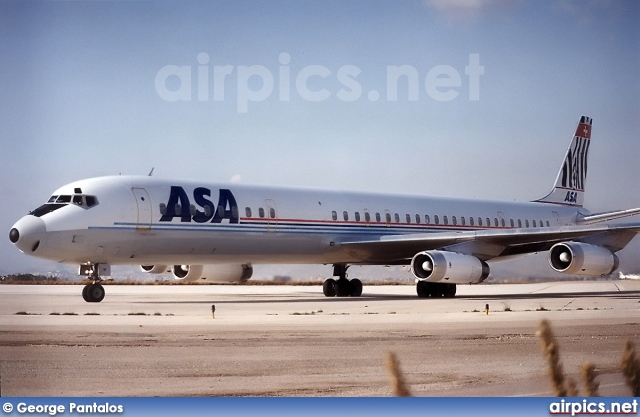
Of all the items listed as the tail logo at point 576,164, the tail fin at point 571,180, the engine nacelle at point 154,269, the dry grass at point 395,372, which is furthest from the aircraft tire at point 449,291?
the dry grass at point 395,372

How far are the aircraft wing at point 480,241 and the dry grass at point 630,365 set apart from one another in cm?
2685

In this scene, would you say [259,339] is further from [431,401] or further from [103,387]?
[431,401]

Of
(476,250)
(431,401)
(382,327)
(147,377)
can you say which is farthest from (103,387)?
(476,250)

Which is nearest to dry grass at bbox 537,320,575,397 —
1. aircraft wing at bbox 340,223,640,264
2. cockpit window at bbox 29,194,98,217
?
cockpit window at bbox 29,194,98,217

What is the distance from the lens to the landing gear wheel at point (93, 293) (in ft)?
84.1

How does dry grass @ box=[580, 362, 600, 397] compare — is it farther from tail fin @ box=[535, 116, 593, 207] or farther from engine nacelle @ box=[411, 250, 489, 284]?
tail fin @ box=[535, 116, 593, 207]

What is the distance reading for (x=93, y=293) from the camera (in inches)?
1011

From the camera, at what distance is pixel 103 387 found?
10.1 metres

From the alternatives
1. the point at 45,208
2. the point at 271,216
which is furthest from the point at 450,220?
the point at 45,208

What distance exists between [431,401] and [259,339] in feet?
27.6

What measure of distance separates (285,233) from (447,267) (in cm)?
556

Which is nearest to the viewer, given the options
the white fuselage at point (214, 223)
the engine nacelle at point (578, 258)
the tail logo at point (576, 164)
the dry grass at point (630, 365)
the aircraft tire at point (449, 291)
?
the dry grass at point (630, 365)

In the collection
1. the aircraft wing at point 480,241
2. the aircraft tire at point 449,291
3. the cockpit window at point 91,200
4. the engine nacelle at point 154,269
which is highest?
the cockpit window at point 91,200

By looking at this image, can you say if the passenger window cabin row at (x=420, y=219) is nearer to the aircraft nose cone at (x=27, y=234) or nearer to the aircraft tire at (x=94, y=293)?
the aircraft tire at (x=94, y=293)
